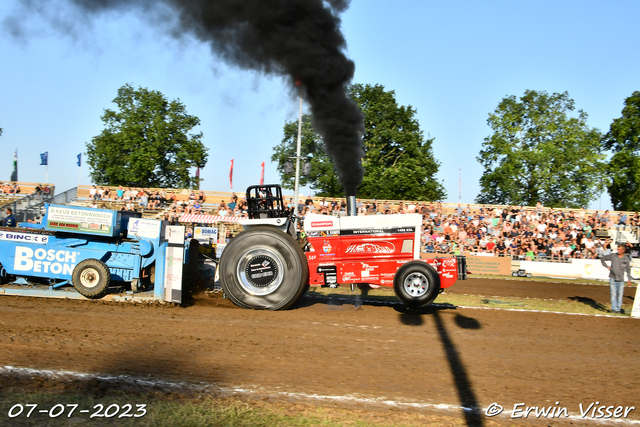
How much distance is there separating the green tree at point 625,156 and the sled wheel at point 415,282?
35485 millimetres

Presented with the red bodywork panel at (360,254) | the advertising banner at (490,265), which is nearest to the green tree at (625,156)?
the advertising banner at (490,265)

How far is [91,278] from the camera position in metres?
8.88

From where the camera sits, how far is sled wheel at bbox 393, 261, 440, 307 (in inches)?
337

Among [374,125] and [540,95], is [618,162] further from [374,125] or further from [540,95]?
[374,125]

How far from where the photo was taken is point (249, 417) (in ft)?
13.4

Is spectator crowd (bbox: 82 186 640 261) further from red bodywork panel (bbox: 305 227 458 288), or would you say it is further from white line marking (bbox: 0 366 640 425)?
white line marking (bbox: 0 366 640 425)

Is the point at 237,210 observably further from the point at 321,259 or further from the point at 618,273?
the point at 618,273

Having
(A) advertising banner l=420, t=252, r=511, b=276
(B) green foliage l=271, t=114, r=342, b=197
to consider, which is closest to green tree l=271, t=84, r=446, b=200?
(B) green foliage l=271, t=114, r=342, b=197

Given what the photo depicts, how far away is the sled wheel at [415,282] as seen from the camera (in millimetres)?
8570

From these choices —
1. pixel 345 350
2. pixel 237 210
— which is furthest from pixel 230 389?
pixel 237 210

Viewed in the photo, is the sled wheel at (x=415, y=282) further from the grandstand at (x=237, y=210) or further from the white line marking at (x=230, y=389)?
the grandstand at (x=237, y=210)

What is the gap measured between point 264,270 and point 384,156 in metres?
31.3

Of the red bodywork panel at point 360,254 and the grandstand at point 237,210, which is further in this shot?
the grandstand at point 237,210

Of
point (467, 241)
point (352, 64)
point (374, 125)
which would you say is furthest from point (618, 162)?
point (352, 64)
